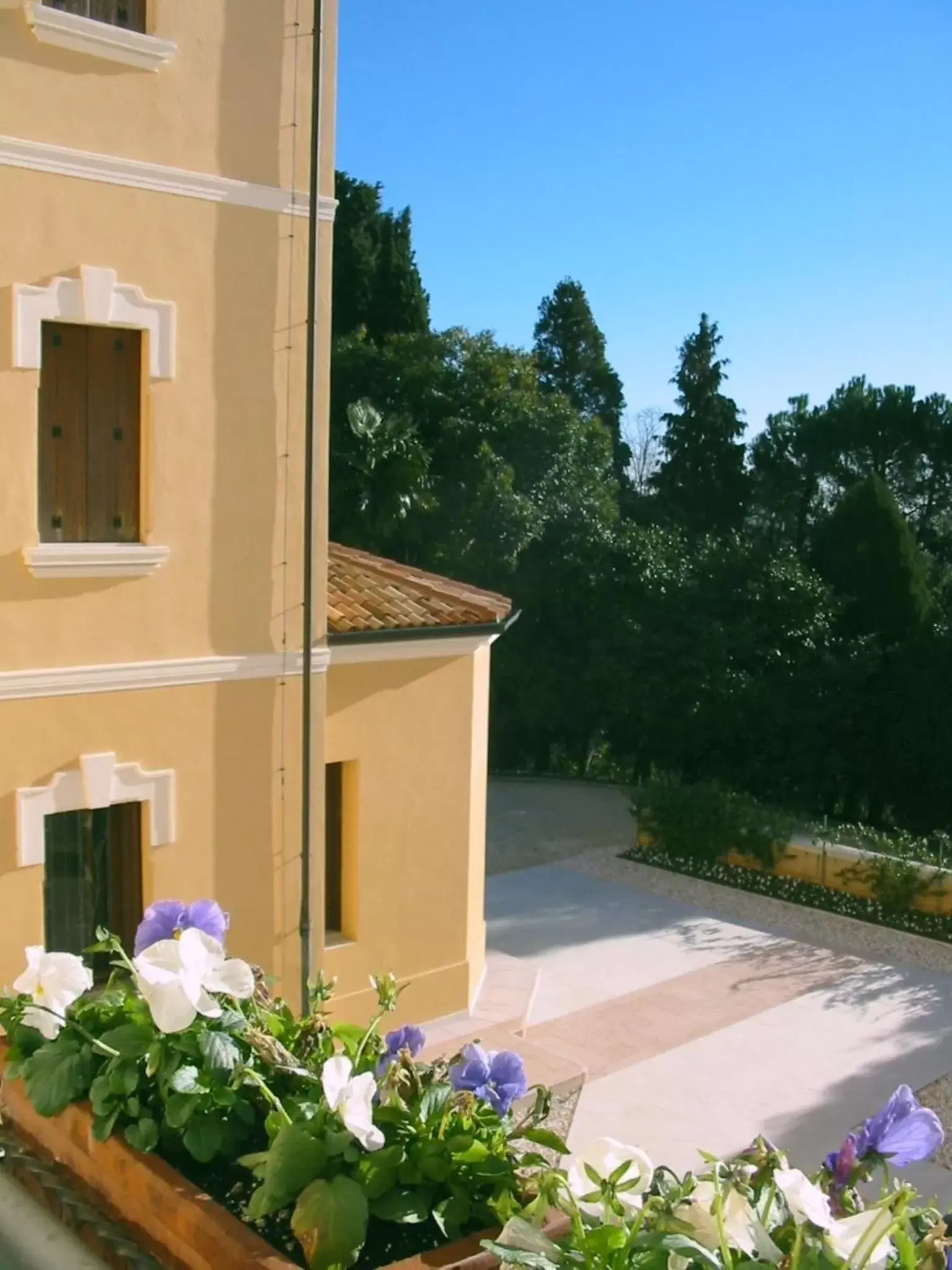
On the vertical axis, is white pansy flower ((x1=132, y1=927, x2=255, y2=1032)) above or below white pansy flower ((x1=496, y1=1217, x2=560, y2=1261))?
above

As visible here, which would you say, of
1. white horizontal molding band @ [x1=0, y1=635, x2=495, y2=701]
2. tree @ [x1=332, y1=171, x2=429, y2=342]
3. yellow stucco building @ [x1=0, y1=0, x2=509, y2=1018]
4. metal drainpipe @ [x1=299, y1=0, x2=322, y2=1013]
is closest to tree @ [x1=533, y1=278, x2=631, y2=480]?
tree @ [x1=332, y1=171, x2=429, y2=342]

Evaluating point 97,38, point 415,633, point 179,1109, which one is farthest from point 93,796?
point 179,1109

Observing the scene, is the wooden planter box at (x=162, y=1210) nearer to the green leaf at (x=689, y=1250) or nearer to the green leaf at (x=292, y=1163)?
the green leaf at (x=292, y=1163)

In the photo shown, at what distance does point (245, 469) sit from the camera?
27.8 ft

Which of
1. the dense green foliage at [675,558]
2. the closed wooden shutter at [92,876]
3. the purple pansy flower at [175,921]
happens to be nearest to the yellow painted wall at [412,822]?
the closed wooden shutter at [92,876]

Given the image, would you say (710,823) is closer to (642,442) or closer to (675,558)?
(675,558)

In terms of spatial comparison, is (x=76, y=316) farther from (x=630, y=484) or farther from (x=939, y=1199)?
(x=630, y=484)

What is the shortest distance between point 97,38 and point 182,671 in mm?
3907

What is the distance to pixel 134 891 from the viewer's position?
8367 millimetres

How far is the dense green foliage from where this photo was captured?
22.6m

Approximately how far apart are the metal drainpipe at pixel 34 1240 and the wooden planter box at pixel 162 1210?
105 millimetres

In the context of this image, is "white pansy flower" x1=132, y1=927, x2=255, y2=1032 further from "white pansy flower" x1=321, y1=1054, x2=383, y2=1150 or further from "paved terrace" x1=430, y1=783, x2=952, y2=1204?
"paved terrace" x1=430, y1=783, x2=952, y2=1204

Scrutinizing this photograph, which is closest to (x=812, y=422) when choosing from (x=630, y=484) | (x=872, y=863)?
(x=630, y=484)

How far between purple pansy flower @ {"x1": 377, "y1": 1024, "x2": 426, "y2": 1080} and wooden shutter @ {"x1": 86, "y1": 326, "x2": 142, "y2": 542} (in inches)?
216
